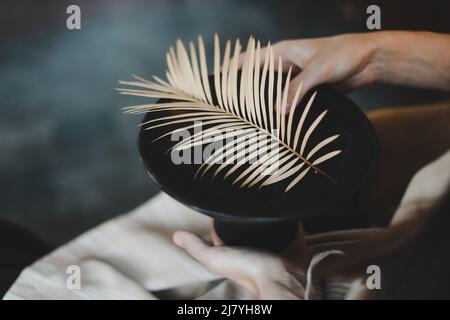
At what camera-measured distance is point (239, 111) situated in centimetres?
99

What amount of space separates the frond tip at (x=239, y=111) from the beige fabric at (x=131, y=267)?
0.17 m

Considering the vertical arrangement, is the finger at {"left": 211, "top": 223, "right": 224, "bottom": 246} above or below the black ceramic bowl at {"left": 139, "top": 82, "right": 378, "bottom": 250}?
below

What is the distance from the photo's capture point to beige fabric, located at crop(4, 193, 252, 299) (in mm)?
993

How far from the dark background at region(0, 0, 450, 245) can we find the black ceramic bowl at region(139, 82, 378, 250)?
0.38 ft

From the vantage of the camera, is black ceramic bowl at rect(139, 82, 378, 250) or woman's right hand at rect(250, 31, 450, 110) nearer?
black ceramic bowl at rect(139, 82, 378, 250)

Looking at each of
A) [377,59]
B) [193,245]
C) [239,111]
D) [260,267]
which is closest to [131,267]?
[193,245]

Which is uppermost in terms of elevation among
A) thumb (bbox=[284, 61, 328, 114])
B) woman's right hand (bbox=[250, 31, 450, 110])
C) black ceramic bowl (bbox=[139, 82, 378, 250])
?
woman's right hand (bbox=[250, 31, 450, 110])

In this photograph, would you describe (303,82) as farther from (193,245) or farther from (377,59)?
(193,245)

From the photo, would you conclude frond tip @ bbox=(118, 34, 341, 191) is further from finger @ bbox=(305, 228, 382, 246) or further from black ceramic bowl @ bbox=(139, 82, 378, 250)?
finger @ bbox=(305, 228, 382, 246)

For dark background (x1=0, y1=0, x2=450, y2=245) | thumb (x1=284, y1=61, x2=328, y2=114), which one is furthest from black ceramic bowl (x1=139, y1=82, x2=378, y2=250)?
dark background (x1=0, y1=0, x2=450, y2=245)

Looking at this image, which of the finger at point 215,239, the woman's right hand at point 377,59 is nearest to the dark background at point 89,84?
the woman's right hand at point 377,59

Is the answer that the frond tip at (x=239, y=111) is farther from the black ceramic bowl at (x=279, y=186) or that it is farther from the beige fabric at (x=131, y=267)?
the beige fabric at (x=131, y=267)

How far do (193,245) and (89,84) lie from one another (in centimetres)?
36
